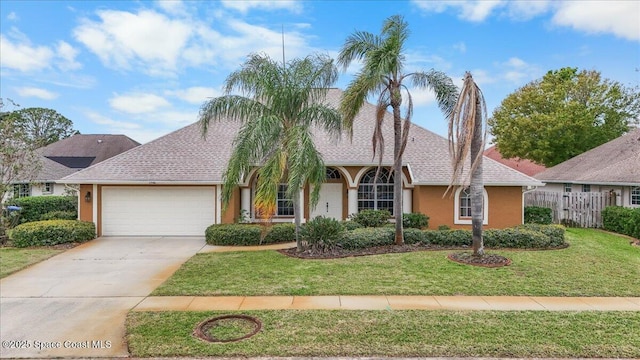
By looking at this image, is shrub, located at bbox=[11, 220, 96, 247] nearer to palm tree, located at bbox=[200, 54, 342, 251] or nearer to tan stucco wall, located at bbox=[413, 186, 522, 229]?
palm tree, located at bbox=[200, 54, 342, 251]

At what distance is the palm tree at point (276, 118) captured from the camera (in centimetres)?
1003

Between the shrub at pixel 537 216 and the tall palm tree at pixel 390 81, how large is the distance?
8.85 meters

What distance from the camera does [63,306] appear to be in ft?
22.0

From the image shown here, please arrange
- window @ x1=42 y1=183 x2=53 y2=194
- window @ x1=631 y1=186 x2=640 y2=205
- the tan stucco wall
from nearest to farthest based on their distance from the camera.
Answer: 1. the tan stucco wall
2. window @ x1=631 y1=186 x2=640 y2=205
3. window @ x1=42 y1=183 x2=53 y2=194

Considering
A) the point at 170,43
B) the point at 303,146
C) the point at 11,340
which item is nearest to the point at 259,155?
the point at 303,146

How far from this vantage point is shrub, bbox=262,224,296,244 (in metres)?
12.9

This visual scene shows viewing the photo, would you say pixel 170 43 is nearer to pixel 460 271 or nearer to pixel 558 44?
pixel 460 271

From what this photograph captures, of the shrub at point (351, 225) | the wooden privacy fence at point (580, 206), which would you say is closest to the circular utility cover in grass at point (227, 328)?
the shrub at point (351, 225)

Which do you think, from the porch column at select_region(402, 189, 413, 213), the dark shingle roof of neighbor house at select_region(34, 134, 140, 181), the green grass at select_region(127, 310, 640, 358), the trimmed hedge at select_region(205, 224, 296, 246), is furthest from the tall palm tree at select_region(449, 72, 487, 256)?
the dark shingle roof of neighbor house at select_region(34, 134, 140, 181)

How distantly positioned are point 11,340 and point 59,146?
40.0 m

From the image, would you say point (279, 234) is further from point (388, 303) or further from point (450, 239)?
point (388, 303)

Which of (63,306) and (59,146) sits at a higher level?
(59,146)

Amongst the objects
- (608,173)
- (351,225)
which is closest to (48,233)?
(351,225)

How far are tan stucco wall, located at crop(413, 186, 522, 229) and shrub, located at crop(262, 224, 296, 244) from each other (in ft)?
18.2
